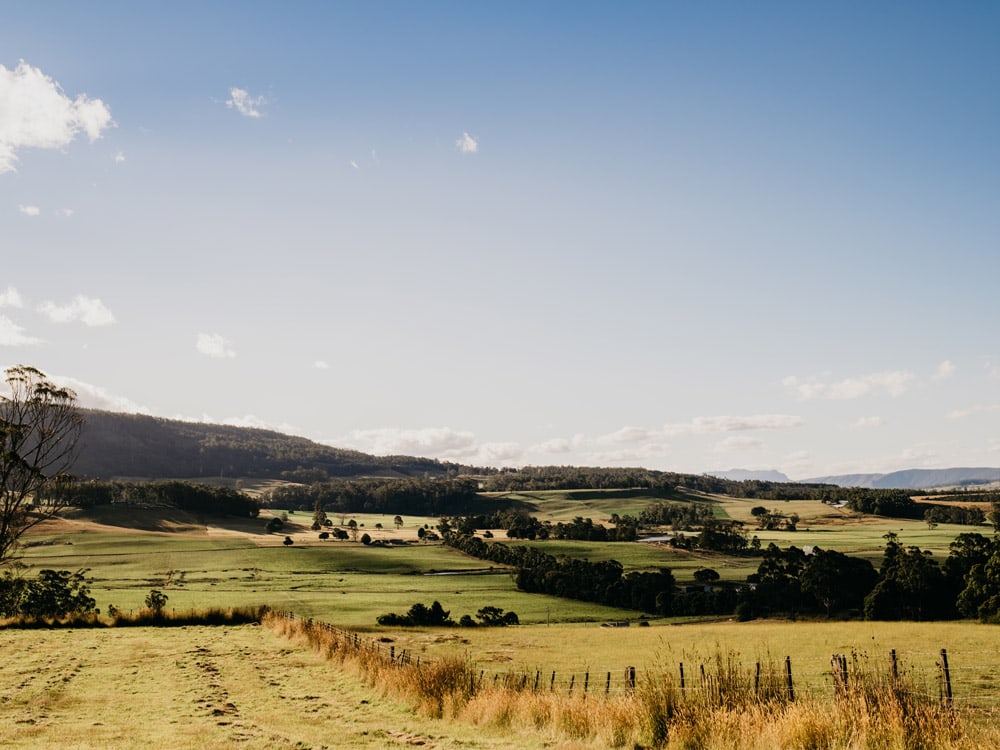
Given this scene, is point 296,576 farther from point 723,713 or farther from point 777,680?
point 723,713

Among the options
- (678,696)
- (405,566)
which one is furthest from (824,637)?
(405,566)

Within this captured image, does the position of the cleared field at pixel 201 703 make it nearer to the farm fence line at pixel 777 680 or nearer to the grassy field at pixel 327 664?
the grassy field at pixel 327 664

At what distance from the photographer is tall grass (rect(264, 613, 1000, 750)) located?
12.8 meters

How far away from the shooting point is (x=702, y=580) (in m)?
114

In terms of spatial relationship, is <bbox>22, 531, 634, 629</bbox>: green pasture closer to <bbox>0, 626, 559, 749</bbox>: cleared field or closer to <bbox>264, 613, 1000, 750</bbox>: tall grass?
<bbox>0, 626, 559, 749</bbox>: cleared field

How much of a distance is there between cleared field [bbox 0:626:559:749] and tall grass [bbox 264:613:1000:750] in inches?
37.1

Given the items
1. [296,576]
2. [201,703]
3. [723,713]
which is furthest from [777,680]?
[296,576]

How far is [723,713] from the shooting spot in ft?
47.2

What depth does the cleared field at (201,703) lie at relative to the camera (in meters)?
16.8

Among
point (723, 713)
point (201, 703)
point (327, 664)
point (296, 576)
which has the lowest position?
point (296, 576)

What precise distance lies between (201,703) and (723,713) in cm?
1754

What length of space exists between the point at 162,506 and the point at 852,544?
7069 inches

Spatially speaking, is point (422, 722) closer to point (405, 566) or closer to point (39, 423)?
point (39, 423)

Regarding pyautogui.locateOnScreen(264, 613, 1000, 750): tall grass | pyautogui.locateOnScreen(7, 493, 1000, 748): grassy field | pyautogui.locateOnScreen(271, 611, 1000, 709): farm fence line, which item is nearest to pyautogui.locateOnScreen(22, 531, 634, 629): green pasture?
pyautogui.locateOnScreen(7, 493, 1000, 748): grassy field
